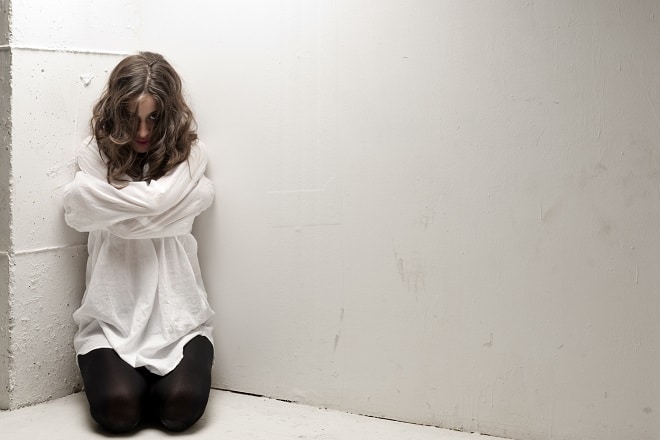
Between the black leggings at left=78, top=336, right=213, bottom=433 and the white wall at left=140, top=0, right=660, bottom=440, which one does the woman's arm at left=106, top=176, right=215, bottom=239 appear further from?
the black leggings at left=78, top=336, right=213, bottom=433

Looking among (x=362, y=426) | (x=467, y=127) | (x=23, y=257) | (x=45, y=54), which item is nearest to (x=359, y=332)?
(x=362, y=426)

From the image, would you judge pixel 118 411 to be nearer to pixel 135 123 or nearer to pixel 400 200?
pixel 135 123

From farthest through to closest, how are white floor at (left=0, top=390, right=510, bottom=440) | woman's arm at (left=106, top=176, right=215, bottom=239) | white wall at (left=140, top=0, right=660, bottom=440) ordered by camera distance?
woman's arm at (left=106, top=176, right=215, bottom=239)
white floor at (left=0, top=390, right=510, bottom=440)
white wall at (left=140, top=0, right=660, bottom=440)

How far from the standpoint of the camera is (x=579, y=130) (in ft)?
6.84

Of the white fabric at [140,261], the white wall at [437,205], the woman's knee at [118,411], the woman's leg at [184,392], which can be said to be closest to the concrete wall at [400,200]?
the white wall at [437,205]

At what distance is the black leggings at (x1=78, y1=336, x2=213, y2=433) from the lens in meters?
2.26

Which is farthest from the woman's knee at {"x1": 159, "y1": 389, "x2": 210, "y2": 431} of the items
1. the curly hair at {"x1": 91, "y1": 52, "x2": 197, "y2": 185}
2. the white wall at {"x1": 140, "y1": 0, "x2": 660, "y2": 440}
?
the curly hair at {"x1": 91, "y1": 52, "x2": 197, "y2": 185}

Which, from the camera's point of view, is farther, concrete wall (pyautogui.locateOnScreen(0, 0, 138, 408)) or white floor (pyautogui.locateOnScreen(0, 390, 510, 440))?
concrete wall (pyautogui.locateOnScreen(0, 0, 138, 408))

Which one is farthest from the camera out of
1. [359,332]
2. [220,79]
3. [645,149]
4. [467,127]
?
[220,79]

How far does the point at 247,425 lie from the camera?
2342 millimetres

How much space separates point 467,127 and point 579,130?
0.27 meters

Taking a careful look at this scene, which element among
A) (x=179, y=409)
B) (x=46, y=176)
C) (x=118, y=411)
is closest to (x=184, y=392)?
(x=179, y=409)

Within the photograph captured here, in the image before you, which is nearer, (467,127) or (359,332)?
(467,127)

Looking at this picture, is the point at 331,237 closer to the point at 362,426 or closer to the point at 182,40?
the point at 362,426
